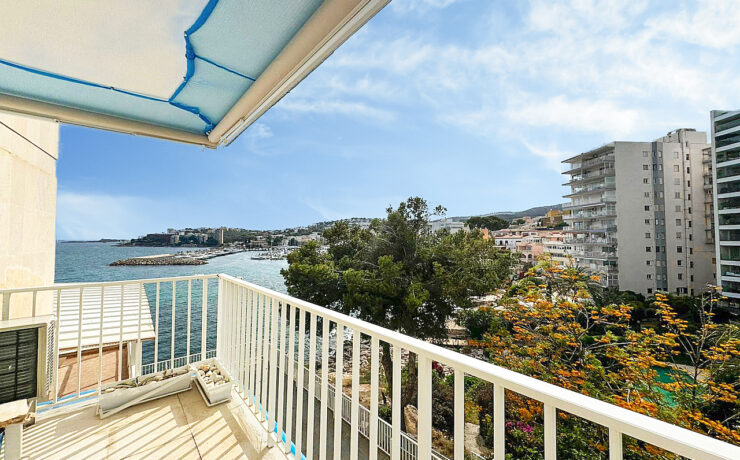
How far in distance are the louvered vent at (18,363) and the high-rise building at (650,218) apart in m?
19.9

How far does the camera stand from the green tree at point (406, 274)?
10.6 meters

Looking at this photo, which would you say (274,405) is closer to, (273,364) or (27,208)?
(273,364)

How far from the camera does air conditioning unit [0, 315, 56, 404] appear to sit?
1.63m

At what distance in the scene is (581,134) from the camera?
2573 centimetres

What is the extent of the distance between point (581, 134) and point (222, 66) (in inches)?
1230

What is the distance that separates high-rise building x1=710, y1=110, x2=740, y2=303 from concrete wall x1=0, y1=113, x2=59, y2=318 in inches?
825

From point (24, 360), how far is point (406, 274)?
10.4 m

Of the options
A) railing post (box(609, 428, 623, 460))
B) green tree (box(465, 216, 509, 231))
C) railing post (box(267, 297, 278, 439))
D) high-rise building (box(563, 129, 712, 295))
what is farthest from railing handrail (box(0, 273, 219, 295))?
high-rise building (box(563, 129, 712, 295))

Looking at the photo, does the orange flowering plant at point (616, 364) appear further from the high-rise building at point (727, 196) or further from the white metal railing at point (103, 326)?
the high-rise building at point (727, 196)

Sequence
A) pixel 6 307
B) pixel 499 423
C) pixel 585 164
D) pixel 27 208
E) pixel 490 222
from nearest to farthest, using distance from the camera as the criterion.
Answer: pixel 499 423 < pixel 6 307 < pixel 27 208 < pixel 490 222 < pixel 585 164

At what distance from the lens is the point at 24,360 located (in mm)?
1672

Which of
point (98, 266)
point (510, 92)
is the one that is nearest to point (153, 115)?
point (98, 266)

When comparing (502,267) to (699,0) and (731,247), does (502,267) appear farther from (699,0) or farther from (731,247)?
(699,0)

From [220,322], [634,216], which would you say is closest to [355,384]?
[220,322]
